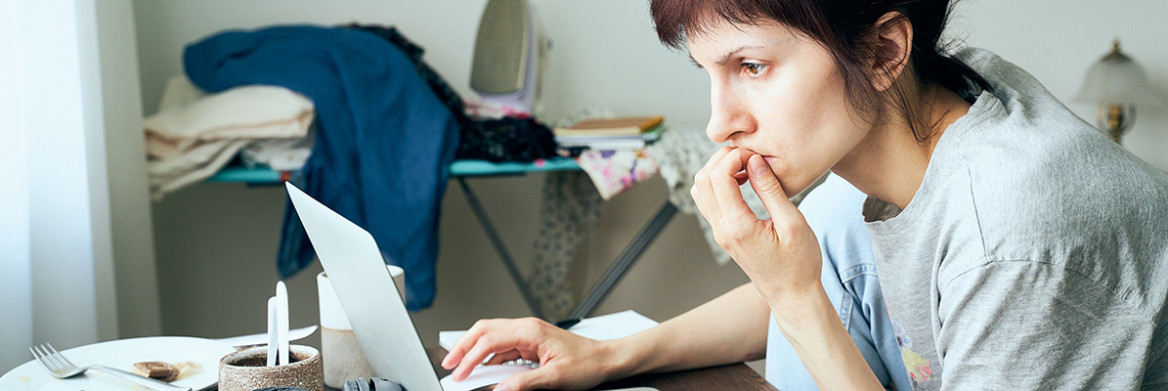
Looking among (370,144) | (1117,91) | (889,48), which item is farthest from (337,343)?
(1117,91)

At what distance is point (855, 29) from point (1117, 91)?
228 cm

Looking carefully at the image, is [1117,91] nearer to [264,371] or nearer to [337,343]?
[337,343]

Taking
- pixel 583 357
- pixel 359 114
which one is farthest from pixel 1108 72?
pixel 583 357

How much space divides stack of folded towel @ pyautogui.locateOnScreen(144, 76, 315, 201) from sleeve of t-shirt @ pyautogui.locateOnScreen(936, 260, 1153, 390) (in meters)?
1.46

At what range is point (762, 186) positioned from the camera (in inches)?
27.5

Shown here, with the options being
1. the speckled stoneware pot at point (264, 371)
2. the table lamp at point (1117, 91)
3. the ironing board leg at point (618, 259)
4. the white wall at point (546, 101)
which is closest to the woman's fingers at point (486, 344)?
the speckled stoneware pot at point (264, 371)

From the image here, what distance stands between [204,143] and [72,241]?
40 centimetres

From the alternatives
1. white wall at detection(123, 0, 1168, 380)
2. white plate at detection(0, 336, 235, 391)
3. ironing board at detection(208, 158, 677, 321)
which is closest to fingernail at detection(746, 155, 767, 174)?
white plate at detection(0, 336, 235, 391)

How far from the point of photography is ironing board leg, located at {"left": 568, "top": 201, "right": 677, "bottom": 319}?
2.02m

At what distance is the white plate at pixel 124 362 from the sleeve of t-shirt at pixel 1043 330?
59 cm

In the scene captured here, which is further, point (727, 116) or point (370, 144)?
point (370, 144)

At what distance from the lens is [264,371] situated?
56cm

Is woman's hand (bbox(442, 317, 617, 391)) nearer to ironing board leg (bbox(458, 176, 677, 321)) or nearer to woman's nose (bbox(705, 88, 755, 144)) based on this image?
woman's nose (bbox(705, 88, 755, 144))

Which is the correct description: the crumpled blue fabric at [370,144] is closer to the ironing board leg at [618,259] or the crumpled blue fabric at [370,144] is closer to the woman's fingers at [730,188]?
the ironing board leg at [618,259]
